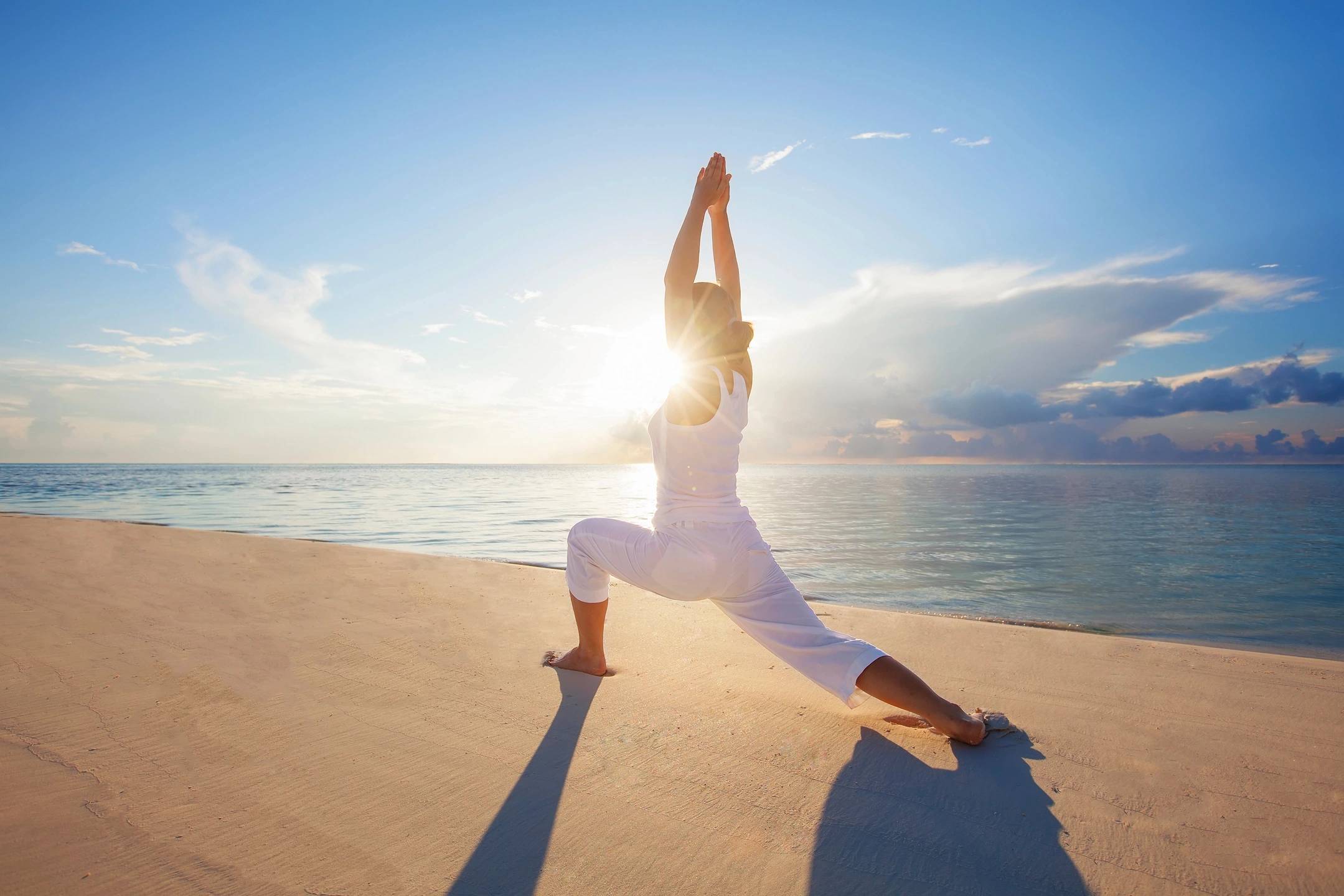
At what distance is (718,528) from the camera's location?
9.57 ft

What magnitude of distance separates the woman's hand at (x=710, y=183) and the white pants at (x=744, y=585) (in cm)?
144

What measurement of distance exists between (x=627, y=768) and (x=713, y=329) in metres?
Result: 1.85

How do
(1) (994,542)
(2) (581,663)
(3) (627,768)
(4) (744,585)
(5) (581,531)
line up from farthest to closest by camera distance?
(1) (994,542) < (2) (581,663) < (5) (581,531) < (4) (744,585) < (3) (627,768)

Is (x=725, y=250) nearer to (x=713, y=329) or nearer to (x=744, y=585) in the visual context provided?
(x=713, y=329)

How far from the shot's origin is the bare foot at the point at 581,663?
12.5 feet

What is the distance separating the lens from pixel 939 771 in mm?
2727

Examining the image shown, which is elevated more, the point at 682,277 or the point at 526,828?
the point at 682,277

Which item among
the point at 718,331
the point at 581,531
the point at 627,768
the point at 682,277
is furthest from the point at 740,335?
the point at 627,768

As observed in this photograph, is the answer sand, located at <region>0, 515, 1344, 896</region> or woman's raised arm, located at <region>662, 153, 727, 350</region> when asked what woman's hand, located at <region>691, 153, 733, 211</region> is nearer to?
woman's raised arm, located at <region>662, 153, 727, 350</region>

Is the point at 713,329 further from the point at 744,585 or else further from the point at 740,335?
the point at 744,585

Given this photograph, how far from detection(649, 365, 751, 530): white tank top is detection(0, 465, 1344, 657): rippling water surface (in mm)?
4656

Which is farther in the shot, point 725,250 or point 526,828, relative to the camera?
point 725,250

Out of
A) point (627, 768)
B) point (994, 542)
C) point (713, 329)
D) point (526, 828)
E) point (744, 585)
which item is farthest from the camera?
point (994, 542)

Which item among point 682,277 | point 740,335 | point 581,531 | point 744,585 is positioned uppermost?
point 682,277
